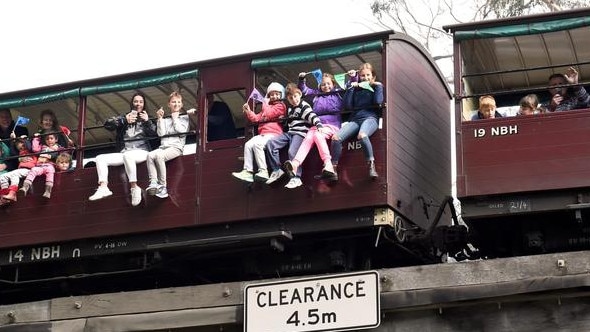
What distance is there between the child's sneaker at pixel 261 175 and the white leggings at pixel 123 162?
155 cm

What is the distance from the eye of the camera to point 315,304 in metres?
10.3

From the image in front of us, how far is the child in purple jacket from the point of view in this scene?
11316mm

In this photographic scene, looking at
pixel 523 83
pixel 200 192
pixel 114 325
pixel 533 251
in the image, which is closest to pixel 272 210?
pixel 200 192

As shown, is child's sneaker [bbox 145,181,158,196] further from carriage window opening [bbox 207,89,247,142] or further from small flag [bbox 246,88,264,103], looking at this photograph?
small flag [bbox 246,88,264,103]

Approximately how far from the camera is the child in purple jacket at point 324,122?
1132 cm

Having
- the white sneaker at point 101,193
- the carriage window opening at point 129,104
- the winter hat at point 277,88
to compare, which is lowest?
the white sneaker at point 101,193

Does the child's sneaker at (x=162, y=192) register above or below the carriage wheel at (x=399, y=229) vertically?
above

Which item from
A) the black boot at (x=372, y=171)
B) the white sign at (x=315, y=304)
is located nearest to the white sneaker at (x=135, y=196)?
the white sign at (x=315, y=304)

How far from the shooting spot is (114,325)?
11.0 metres

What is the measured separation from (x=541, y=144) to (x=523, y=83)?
2.86 m

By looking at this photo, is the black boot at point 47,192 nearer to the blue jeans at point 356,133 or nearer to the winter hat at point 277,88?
the winter hat at point 277,88

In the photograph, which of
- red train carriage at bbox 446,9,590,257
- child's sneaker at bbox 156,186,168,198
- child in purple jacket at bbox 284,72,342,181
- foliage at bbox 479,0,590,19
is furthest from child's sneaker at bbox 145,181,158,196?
foliage at bbox 479,0,590,19

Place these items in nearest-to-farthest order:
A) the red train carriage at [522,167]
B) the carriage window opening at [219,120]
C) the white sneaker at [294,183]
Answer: the red train carriage at [522,167] → the white sneaker at [294,183] → the carriage window opening at [219,120]

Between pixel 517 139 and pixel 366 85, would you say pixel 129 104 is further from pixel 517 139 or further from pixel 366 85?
pixel 517 139
